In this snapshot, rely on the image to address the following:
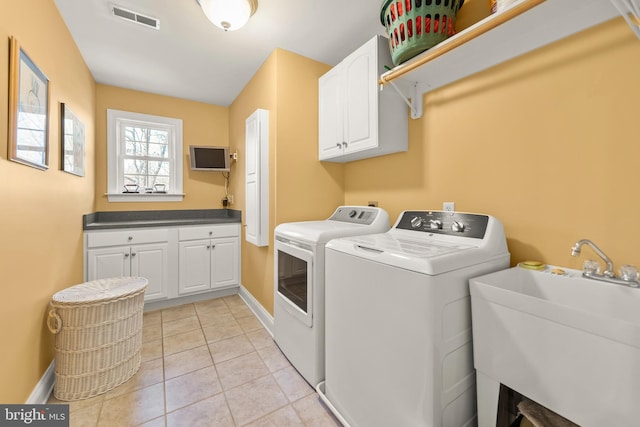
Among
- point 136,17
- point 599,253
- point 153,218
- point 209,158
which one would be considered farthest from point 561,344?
point 153,218

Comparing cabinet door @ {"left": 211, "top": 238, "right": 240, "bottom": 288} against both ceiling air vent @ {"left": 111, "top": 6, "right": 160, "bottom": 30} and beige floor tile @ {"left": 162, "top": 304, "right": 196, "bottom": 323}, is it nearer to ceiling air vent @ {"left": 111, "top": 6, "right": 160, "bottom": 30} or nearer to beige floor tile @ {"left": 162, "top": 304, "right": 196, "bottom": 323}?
beige floor tile @ {"left": 162, "top": 304, "right": 196, "bottom": 323}

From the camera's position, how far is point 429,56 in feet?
4.38

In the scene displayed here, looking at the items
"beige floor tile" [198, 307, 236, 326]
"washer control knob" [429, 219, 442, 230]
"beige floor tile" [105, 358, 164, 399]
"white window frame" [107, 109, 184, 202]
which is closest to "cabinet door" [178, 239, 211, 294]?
"beige floor tile" [198, 307, 236, 326]

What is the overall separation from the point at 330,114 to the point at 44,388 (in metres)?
2.63

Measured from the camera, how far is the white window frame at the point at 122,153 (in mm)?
3023

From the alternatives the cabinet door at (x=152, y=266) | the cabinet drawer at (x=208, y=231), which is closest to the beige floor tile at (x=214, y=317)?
the cabinet door at (x=152, y=266)

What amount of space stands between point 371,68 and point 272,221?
1.42 metres

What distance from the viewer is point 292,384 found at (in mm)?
1686

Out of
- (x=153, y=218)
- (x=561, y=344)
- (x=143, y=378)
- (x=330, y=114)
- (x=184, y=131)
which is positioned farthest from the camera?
(x=184, y=131)

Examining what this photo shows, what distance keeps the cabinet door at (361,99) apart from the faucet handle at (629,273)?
1293 mm

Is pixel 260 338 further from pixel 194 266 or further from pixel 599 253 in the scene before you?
pixel 599 253

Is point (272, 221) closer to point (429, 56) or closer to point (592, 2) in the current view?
point (429, 56)

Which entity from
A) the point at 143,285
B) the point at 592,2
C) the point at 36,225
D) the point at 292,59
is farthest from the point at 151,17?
the point at 592,2

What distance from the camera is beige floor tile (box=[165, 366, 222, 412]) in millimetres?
1536
